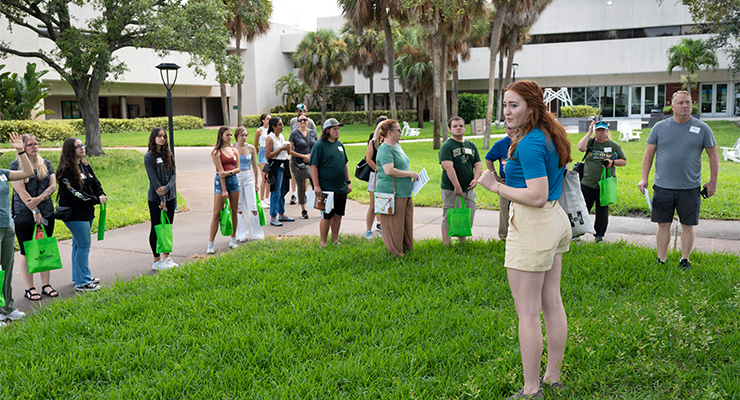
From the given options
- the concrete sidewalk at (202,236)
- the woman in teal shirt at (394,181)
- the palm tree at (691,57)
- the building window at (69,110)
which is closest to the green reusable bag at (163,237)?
the concrete sidewalk at (202,236)

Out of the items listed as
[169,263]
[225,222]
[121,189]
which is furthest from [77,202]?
[121,189]

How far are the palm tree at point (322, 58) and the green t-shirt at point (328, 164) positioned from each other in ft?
121

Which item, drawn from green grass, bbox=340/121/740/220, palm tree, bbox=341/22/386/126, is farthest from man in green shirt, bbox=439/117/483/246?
palm tree, bbox=341/22/386/126

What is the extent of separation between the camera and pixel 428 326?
4719 millimetres

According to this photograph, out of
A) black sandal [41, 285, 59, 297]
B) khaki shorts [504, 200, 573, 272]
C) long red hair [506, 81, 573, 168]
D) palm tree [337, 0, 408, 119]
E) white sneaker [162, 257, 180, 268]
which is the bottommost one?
black sandal [41, 285, 59, 297]

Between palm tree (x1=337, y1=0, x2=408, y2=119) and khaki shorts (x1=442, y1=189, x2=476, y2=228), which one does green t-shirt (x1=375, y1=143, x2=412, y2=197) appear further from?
palm tree (x1=337, y1=0, x2=408, y2=119)

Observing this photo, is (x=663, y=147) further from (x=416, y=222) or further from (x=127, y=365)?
(x=127, y=365)

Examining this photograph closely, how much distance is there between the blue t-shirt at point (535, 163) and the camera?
309cm

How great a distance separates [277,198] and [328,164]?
2.74 metres

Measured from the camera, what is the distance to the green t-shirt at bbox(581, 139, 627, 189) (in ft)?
25.3

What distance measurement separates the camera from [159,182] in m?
6.94

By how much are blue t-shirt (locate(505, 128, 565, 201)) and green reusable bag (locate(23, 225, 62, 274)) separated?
492cm

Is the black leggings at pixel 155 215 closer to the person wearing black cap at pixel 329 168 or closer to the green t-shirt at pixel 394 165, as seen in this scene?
the person wearing black cap at pixel 329 168

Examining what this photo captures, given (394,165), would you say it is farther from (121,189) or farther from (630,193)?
(121,189)
